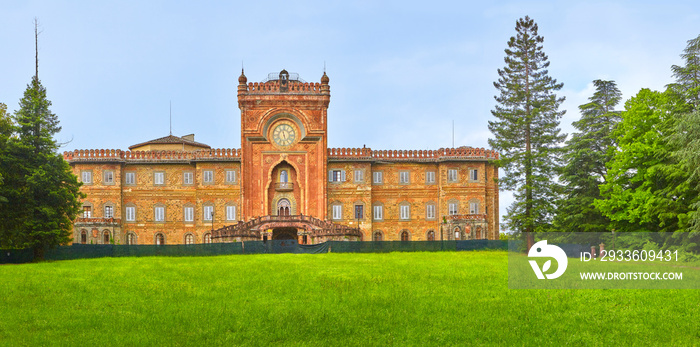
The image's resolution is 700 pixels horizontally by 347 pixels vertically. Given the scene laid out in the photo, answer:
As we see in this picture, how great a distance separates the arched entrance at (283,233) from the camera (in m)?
51.9

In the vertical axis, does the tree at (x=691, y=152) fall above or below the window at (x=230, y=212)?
above

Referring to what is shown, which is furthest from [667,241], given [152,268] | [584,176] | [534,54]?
[152,268]

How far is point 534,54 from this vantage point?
47.7 m

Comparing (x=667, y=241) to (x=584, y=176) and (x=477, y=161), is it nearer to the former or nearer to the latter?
(x=584, y=176)

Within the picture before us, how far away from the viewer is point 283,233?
5266 cm

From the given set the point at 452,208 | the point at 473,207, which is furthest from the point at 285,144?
the point at 473,207

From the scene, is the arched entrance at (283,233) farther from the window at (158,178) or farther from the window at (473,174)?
the window at (473,174)

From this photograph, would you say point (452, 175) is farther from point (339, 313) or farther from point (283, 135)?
point (339, 313)

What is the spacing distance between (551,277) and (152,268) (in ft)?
51.9

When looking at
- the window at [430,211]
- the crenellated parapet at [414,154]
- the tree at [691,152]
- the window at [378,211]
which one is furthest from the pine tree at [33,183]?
the tree at [691,152]

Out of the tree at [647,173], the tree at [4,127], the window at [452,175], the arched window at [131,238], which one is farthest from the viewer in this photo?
the window at [452,175]

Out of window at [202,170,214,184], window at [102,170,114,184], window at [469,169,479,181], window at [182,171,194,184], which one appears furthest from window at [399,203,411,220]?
window at [102,170,114,184]

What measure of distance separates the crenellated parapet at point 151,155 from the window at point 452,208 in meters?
18.3

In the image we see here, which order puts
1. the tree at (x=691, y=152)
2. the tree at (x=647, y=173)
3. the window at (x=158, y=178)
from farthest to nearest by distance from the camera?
the window at (x=158, y=178)
the tree at (x=647, y=173)
the tree at (x=691, y=152)
